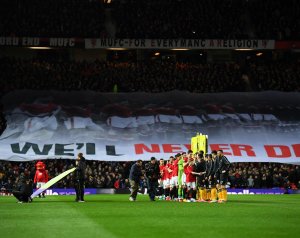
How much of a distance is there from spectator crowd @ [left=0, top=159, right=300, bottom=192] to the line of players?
11.2m

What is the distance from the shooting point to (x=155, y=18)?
63.4 metres

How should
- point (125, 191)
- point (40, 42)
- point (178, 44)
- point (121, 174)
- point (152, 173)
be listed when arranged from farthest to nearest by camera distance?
point (178, 44) → point (40, 42) → point (121, 174) → point (125, 191) → point (152, 173)

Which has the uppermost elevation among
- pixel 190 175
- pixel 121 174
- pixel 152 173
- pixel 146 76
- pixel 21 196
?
pixel 146 76

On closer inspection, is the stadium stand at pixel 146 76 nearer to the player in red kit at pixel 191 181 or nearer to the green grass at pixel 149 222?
the player in red kit at pixel 191 181

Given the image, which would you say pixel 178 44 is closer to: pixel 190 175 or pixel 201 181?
pixel 190 175

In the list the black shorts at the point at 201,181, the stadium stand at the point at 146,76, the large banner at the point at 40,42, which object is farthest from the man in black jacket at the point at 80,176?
the large banner at the point at 40,42

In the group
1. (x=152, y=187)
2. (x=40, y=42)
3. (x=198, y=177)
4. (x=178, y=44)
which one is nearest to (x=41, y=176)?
(x=152, y=187)

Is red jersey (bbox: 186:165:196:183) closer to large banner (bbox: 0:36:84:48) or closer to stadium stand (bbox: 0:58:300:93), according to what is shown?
stadium stand (bbox: 0:58:300:93)

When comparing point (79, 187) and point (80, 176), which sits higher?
point (80, 176)

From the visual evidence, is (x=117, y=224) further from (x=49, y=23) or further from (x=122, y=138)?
(x=49, y=23)

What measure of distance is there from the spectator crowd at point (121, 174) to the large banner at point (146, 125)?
96 cm

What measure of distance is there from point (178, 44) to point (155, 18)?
3.79 m

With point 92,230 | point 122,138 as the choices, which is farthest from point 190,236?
point 122,138

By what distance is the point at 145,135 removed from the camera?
176 feet
